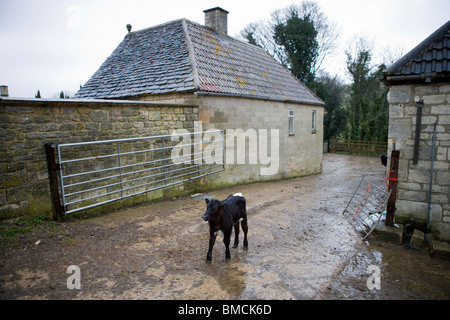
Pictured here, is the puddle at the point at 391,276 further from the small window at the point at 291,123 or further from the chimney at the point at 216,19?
the chimney at the point at 216,19

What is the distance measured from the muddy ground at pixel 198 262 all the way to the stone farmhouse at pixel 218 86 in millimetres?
4449

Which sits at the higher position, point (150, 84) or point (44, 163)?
point (150, 84)

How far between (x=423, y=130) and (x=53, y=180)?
749 cm

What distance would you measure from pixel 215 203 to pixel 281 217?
3.27 m

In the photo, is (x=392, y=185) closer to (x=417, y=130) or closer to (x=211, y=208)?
(x=417, y=130)

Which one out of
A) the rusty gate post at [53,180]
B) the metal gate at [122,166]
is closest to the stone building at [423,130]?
the metal gate at [122,166]

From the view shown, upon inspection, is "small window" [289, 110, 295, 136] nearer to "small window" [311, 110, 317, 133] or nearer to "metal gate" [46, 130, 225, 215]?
"small window" [311, 110, 317, 133]

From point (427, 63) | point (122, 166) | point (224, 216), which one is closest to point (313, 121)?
point (427, 63)

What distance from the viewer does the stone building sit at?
5.94m

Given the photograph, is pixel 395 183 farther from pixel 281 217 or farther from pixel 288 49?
pixel 288 49

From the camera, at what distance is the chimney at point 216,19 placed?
1348cm

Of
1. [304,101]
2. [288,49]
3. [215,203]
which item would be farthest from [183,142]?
[288,49]
